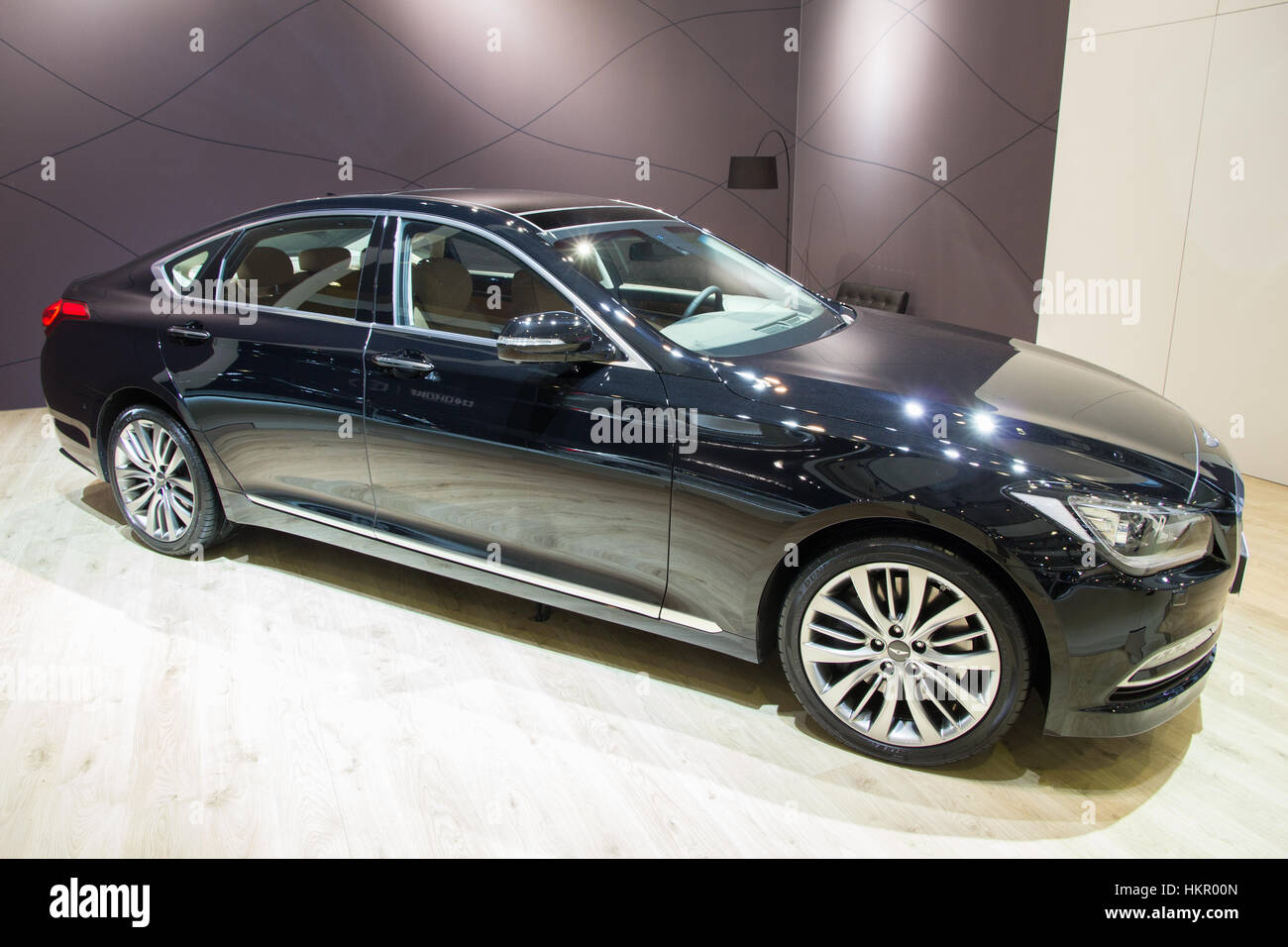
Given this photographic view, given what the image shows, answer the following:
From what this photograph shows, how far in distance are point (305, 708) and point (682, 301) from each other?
1557mm

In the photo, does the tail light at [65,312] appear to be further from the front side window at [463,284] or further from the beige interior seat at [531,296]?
the beige interior seat at [531,296]

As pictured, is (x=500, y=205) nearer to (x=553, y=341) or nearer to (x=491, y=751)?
(x=553, y=341)

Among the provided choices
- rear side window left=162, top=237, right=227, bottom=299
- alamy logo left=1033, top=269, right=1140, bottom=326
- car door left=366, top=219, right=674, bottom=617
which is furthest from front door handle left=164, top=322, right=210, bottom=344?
alamy logo left=1033, top=269, right=1140, bottom=326

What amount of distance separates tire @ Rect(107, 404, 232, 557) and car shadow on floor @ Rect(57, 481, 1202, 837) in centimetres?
15

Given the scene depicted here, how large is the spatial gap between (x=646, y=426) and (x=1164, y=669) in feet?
4.18

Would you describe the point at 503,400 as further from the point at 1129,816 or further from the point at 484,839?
the point at 1129,816

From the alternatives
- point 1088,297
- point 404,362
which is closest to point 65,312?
point 404,362

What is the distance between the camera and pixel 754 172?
6.55m

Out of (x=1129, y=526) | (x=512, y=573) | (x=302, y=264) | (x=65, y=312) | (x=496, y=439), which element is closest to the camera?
(x=1129, y=526)

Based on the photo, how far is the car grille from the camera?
1956 millimetres

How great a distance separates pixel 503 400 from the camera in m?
2.43
